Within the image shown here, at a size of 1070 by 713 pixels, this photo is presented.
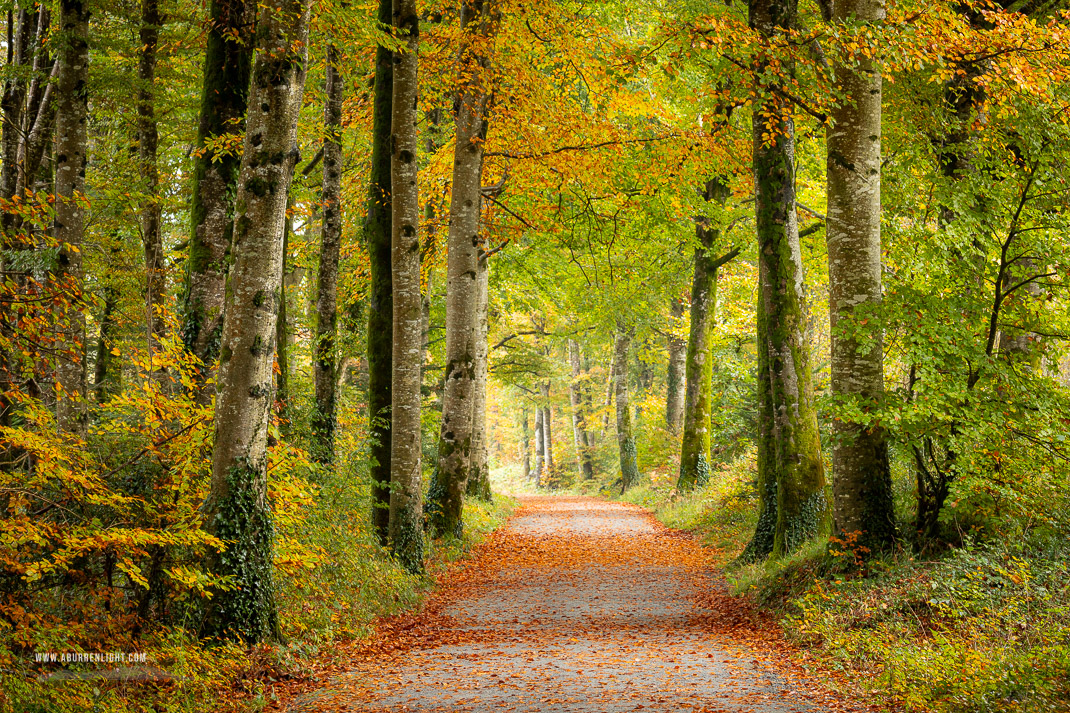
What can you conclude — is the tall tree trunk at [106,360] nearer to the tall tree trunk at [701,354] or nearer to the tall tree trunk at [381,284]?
the tall tree trunk at [381,284]

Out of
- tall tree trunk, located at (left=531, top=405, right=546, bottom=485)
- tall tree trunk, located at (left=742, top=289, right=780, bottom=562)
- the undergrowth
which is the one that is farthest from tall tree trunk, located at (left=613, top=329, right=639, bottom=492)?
the undergrowth

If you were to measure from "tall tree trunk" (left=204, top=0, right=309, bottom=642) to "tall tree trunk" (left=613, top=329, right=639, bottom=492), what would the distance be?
22410mm

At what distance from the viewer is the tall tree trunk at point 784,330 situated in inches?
413

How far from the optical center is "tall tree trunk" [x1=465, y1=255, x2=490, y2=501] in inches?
754

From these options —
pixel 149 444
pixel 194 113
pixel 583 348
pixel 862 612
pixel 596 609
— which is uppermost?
pixel 194 113

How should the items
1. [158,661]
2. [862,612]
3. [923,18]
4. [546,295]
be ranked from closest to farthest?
[158,661], [862,612], [923,18], [546,295]

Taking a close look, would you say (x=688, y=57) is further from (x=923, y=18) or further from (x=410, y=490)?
(x=410, y=490)

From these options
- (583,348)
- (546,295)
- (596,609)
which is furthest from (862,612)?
(583,348)

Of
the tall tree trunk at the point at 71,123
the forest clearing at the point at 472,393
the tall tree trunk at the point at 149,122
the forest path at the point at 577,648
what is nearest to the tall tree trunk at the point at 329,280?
the forest clearing at the point at 472,393

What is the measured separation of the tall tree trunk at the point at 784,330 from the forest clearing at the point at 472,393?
5 centimetres

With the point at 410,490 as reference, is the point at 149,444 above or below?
above

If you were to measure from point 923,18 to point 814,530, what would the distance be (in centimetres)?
645

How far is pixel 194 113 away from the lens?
1465 cm

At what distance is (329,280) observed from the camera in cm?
1481
